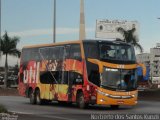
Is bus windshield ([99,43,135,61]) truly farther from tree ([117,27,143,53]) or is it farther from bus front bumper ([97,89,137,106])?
tree ([117,27,143,53])

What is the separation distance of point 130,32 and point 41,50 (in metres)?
38.3

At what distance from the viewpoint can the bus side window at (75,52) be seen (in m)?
30.2

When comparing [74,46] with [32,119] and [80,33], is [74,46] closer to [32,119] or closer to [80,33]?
[32,119]

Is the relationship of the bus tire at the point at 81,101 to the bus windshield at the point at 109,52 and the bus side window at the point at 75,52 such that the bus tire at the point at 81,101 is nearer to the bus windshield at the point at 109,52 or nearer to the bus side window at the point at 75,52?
the bus side window at the point at 75,52

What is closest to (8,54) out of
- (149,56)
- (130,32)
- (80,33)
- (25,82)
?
(130,32)

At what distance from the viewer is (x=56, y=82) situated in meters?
33.1

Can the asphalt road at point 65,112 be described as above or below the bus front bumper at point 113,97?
below

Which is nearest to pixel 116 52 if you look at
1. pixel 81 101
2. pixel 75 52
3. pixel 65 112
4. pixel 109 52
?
pixel 109 52

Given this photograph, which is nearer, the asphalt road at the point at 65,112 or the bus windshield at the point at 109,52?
the asphalt road at the point at 65,112

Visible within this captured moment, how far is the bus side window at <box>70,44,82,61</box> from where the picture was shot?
30.2 metres

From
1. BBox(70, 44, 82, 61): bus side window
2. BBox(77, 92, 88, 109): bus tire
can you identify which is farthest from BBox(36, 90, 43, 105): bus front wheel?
BBox(70, 44, 82, 61): bus side window

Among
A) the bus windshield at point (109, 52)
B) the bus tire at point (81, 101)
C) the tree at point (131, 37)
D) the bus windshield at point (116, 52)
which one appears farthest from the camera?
the tree at point (131, 37)

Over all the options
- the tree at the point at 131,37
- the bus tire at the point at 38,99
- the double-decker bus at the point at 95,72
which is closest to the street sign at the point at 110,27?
the tree at the point at 131,37

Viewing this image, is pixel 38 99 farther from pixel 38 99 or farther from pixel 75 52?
pixel 75 52
